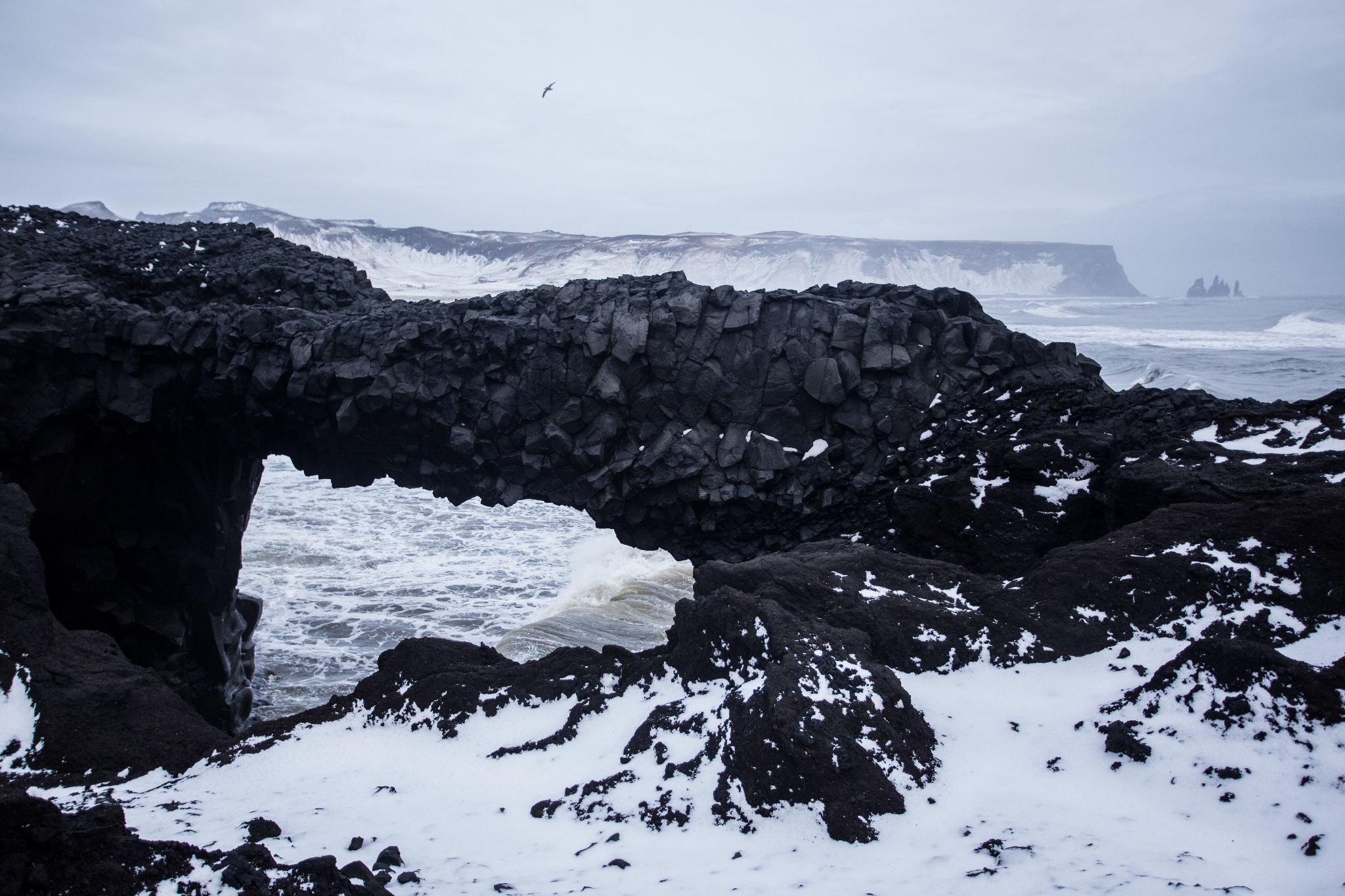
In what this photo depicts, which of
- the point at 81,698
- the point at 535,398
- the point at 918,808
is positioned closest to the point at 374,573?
the point at 535,398

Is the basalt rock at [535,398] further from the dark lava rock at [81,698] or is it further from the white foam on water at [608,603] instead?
the dark lava rock at [81,698]

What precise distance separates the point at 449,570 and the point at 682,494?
1022cm

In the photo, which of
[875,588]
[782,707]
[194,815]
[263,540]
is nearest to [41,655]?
[194,815]

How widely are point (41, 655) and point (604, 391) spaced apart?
726 cm

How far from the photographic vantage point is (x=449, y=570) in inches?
794

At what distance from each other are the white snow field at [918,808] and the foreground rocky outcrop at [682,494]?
14cm

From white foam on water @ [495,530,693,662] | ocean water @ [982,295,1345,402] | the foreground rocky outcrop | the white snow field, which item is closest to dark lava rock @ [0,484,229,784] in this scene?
the foreground rocky outcrop

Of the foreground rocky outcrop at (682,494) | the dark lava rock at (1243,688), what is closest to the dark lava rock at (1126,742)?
the foreground rocky outcrop at (682,494)

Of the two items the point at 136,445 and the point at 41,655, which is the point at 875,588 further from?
the point at 136,445

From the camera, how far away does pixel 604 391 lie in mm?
12039

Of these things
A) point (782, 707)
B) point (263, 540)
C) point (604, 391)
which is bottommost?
point (263, 540)

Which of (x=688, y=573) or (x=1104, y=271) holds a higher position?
(x=1104, y=271)

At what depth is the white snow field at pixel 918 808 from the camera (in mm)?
4047

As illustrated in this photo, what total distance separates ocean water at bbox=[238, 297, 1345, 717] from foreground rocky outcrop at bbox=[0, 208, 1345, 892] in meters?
1.68
